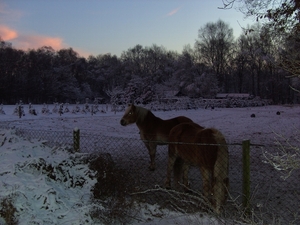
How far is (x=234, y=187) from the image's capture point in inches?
208

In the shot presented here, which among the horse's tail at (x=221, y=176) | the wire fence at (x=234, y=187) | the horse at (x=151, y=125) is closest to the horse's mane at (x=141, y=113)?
the horse at (x=151, y=125)

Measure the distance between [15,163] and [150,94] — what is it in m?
30.6

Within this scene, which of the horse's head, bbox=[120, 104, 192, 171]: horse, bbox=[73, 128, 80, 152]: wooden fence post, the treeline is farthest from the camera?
the treeline

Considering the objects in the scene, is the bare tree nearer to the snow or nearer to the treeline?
the treeline

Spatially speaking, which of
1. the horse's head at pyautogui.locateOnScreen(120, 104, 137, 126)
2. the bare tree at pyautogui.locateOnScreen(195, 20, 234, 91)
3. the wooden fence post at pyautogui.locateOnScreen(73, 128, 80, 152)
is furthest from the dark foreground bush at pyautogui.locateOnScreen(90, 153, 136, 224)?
the bare tree at pyautogui.locateOnScreen(195, 20, 234, 91)

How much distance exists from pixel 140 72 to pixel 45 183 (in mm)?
66112

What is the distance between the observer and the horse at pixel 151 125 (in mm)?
6715

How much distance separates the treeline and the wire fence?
2717cm

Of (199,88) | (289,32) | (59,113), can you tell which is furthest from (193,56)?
(289,32)

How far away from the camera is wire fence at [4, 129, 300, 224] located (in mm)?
3631

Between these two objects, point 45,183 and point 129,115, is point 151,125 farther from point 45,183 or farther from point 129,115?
point 45,183

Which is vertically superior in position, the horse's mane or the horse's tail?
the horse's mane

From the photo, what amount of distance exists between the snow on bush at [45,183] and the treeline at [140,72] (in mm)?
29594

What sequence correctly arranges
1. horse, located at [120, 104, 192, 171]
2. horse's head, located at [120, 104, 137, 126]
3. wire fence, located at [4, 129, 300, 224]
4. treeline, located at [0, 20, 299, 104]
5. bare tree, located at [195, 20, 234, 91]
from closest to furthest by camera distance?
wire fence, located at [4, 129, 300, 224] → horse, located at [120, 104, 192, 171] → horse's head, located at [120, 104, 137, 126] → treeline, located at [0, 20, 299, 104] → bare tree, located at [195, 20, 234, 91]
